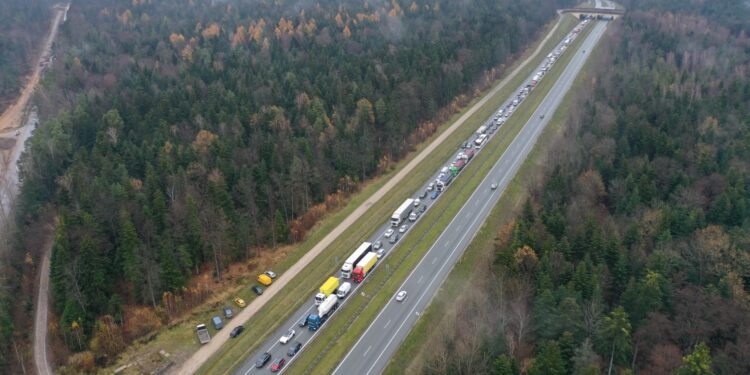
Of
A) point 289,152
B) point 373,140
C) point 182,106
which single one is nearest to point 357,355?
point 289,152

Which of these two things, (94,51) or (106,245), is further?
(94,51)

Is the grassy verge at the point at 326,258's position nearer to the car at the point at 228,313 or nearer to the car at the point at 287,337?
the car at the point at 287,337

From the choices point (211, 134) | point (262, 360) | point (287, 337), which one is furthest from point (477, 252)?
point (211, 134)

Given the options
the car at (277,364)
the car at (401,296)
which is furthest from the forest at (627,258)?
the car at (277,364)

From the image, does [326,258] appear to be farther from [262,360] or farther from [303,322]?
[262,360]

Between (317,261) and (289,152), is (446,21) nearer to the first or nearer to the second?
(289,152)

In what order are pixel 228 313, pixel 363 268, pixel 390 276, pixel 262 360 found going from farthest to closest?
pixel 390 276, pixel 363 268, pixel 228 313, pixel 262 360

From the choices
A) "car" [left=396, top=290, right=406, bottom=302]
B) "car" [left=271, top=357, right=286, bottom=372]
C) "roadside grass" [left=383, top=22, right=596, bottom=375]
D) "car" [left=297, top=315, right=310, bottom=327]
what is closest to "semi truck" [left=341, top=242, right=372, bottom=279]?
"car" [left=396, top=290, right=406, bottom=302]

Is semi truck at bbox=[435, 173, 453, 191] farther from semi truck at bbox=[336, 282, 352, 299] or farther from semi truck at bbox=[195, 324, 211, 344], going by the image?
semi truck at bbox=[195, 324, 211, 344]

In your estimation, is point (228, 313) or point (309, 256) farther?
point (309, 256)
